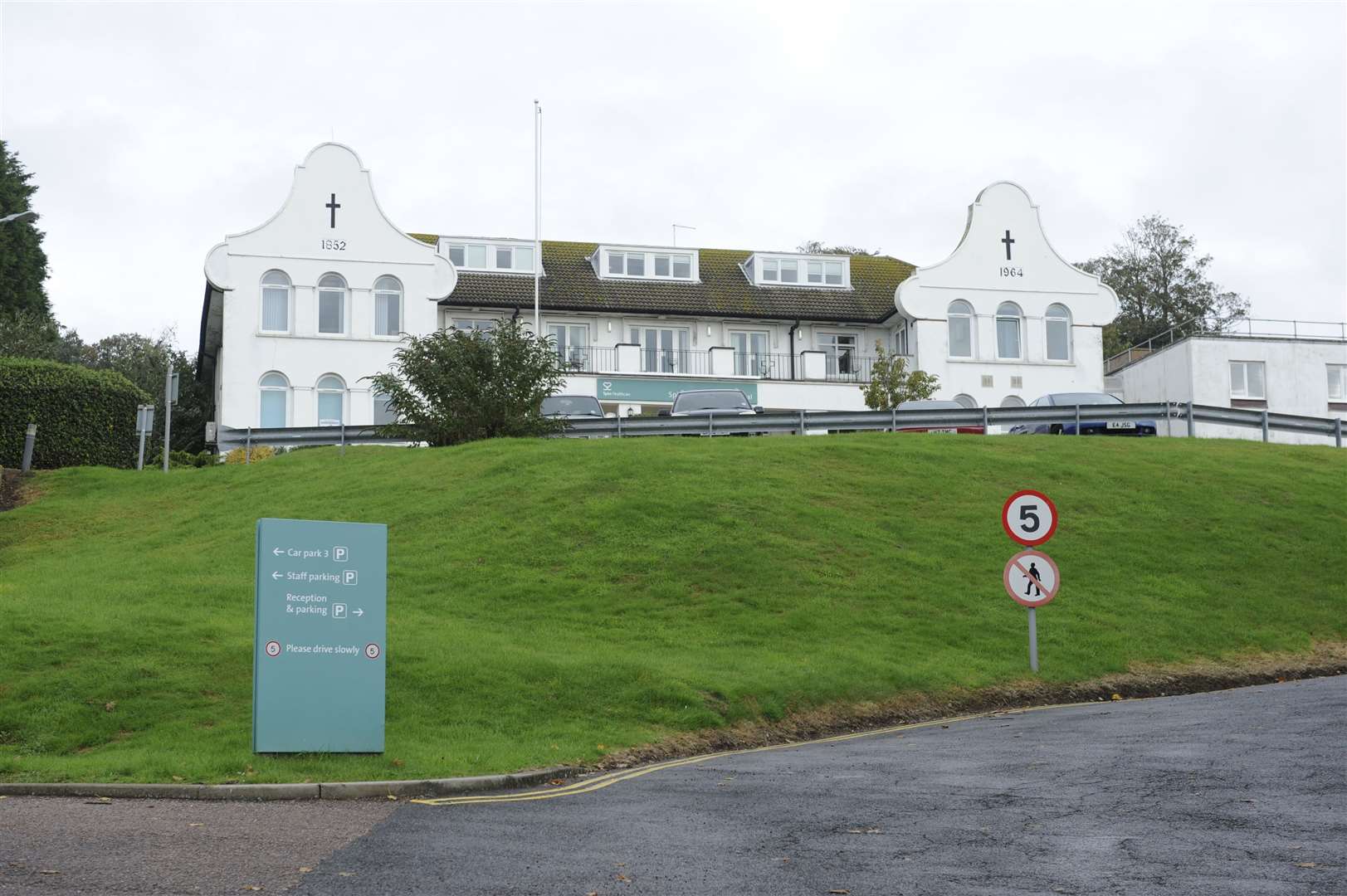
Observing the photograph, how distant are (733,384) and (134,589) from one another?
36.3 meters

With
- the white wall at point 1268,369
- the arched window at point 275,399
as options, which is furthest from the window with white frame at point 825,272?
the arched window at point 275,399

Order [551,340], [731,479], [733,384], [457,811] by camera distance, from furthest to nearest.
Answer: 1. [733,384]
2. [551,340]
3. [731,479]
4. [457,811]

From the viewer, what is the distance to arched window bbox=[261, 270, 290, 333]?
5238cm

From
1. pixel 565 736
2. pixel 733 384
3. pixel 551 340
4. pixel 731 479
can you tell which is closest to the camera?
pixel 565 736

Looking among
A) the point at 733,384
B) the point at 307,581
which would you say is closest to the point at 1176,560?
the point at 307,581

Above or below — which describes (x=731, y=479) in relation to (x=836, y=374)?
below

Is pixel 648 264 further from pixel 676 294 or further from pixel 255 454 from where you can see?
pixel 255 454

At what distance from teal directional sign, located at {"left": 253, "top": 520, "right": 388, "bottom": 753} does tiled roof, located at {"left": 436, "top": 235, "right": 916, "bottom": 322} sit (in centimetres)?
4159

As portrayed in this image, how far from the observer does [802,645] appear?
2105cm

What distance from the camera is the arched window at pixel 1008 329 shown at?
5781cm

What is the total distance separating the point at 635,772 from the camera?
573 inches

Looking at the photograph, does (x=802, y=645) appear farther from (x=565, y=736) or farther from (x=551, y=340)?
(x=551, y=340)

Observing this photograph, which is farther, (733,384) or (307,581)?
(733,384)

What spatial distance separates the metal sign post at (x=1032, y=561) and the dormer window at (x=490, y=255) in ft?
131
